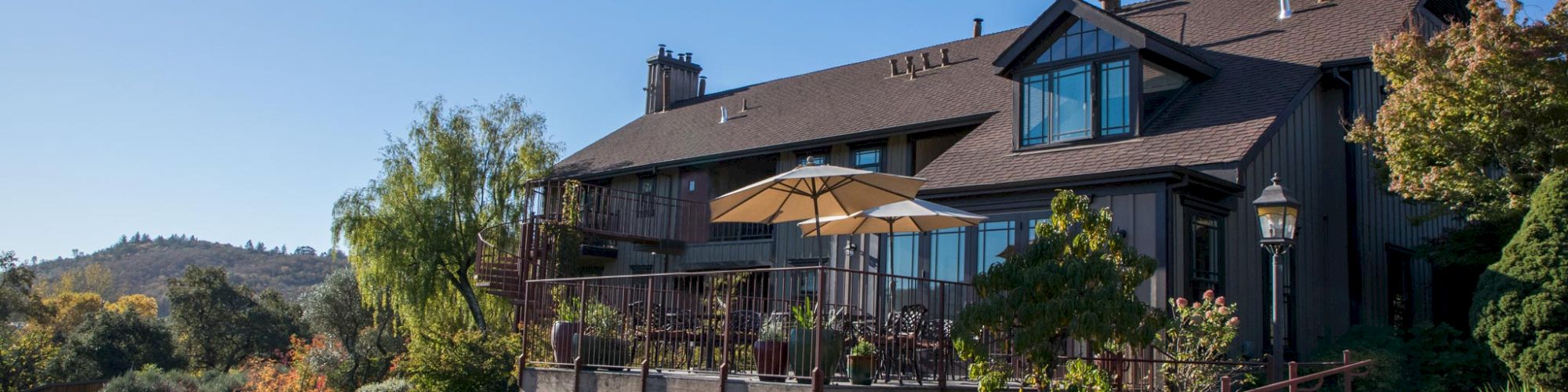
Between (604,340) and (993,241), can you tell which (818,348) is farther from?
(993,241)

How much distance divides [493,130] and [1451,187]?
62.2 ft

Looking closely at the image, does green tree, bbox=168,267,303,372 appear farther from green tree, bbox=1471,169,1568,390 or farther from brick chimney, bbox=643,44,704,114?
green tree, bbox=1471,169,1568,390

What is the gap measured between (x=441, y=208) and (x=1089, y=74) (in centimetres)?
1503

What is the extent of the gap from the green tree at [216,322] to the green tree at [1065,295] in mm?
39184

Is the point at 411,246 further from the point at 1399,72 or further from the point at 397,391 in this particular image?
the point at 1399,72

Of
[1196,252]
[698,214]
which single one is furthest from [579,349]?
[698,214]

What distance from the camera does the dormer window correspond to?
1436 centimetres

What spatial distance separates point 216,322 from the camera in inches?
1682

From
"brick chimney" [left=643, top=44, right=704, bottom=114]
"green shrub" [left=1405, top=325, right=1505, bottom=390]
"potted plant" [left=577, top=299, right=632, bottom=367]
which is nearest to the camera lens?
"green shrub" [left=1405, top=325, right=1505, bottom=390]

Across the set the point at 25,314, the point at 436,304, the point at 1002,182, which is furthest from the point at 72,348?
the point at 1002,182

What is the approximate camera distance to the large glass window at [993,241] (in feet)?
→ 46.3

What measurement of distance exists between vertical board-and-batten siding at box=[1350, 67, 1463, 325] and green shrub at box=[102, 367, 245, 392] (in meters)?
23.9

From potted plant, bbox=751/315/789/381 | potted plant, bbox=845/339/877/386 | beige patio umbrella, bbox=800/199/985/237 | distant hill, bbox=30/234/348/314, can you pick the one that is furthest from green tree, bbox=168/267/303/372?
distant hill, bbox=30/234/348/314

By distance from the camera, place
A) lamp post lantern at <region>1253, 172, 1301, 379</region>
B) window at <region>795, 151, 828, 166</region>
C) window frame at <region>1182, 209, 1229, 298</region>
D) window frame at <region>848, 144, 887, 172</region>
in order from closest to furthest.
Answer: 1. lamp post lantern at <region>1253, 172, 1301, 379</region>
2. window frame at <region>1182, 209, 1229, 298</region>
3. window frame at <region>848, 144, 887, 172</region>
4. window at <region>795, 151, 828, 166</region>
